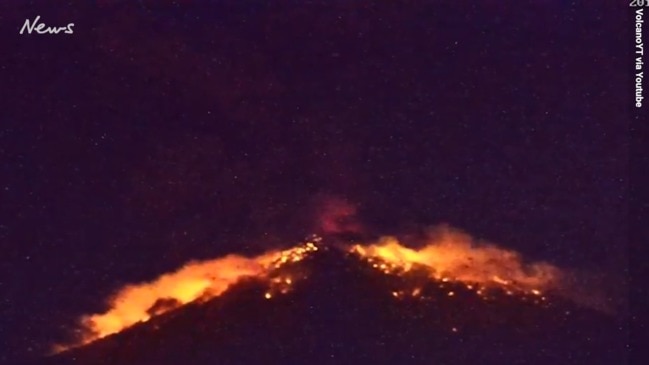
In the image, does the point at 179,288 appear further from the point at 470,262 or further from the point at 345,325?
the point at 470,262

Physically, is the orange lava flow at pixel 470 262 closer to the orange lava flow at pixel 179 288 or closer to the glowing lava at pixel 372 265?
the glowing lava at pixel 372 265

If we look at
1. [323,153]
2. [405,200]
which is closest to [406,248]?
[405,200]

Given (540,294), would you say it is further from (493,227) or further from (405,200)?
(405,200)

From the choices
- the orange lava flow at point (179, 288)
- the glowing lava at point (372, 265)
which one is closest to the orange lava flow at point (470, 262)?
the glowing lava at point (372, 265)

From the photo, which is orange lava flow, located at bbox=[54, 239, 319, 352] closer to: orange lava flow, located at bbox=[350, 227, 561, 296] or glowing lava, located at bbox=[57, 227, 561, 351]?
glowing lava, located at bbox=[57, 227, 561, 351]

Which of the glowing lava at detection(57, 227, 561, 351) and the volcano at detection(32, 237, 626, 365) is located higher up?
the glowing lava at detection(57, 227, 561, 351)

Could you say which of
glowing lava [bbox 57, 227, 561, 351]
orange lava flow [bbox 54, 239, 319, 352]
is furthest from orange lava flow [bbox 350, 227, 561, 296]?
orange lava flow [bbox 54, 239, 319, 352]
